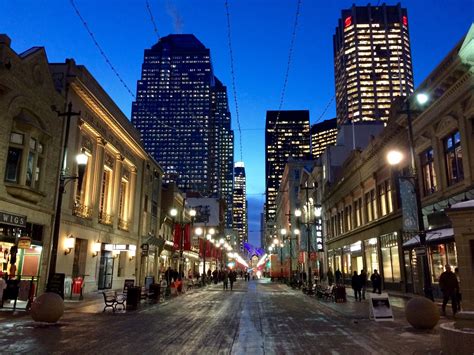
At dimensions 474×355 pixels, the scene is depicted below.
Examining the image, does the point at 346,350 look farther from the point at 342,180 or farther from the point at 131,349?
the point at 342,180

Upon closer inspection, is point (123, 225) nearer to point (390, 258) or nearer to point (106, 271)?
point (106, 271)

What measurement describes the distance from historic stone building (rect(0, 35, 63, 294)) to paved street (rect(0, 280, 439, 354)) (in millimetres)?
6523

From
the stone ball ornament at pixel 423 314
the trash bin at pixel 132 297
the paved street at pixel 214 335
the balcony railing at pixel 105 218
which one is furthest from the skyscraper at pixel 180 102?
the stone ball ornament at pixel 423 314

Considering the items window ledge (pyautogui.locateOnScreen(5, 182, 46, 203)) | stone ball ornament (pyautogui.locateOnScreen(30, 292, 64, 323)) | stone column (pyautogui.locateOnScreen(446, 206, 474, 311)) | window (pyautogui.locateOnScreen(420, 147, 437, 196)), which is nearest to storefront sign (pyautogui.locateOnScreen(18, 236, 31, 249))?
window ledge (pyautogui.locateOnScreen(5, 182, 46, 203))

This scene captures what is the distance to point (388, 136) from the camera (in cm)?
3400

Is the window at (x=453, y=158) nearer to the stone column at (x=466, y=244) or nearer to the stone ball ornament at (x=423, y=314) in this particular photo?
the stone column at (x=466, y=244)

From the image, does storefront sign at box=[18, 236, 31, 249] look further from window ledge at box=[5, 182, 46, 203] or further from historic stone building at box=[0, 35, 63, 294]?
window ledge at box=[5, 182, 46, 203]

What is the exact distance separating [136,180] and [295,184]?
65898 mm

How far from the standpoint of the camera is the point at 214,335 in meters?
13.2

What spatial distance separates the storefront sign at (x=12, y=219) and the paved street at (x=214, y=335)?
5.93 m

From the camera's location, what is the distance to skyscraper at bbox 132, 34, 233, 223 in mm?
96738

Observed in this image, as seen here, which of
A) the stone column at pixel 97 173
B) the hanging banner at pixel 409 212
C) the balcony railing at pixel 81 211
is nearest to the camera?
the hanging banner at pixel 409 212

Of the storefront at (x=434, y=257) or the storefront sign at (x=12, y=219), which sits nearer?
the storefront sign at (x=12, y=219)

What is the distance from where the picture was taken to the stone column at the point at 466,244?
13016mm
